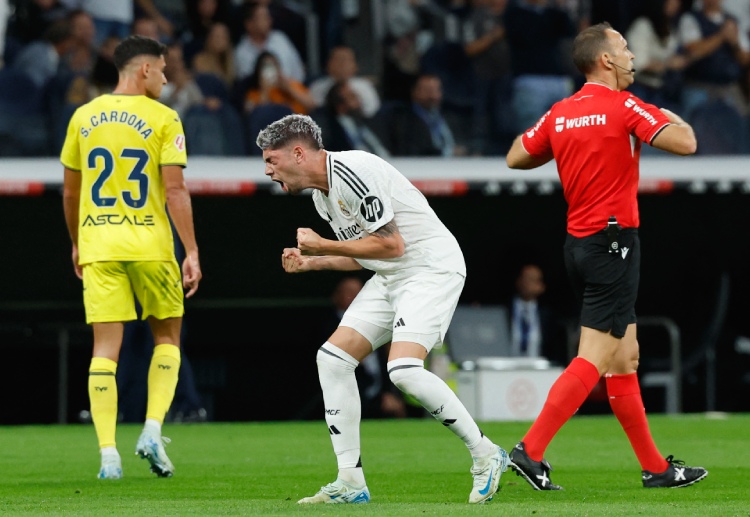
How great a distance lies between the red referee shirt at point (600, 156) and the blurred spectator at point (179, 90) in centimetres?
802

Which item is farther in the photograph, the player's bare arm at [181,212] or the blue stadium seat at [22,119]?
the blue stadium seat at [22,119]

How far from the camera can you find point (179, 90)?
14.4 m

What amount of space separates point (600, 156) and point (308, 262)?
1551mm

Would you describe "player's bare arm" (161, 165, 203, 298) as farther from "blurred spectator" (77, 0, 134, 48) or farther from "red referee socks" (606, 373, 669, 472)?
"blurred spectator" (77, 0, 134, 48)

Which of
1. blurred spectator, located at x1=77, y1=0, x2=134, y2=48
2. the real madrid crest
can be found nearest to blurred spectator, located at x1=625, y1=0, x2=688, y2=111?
blurred spectator, located at x1=77, y1=0, x2=134, y2=48

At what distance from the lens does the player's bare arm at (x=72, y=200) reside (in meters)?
7.61

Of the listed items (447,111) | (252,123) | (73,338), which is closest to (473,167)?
(447,111)

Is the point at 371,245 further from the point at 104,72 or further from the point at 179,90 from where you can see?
the point at 179,90

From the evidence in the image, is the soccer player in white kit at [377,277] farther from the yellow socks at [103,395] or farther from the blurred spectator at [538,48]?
the blurred spectator at [538,48]

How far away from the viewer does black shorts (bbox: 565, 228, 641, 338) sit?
6.55 m

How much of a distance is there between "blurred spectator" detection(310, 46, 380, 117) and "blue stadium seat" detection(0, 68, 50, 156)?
108 inches

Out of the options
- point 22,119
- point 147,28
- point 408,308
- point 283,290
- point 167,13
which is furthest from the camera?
point 283,290

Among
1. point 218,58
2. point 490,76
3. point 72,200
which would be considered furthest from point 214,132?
point 72,200

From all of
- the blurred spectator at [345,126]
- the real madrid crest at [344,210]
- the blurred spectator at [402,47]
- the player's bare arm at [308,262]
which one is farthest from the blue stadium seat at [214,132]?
the real madrid crest at [344,210]
